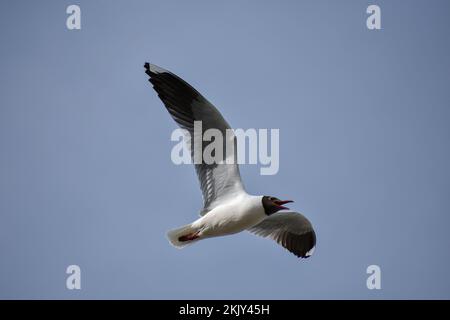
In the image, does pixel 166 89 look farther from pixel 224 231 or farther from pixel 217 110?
pixel 224 231

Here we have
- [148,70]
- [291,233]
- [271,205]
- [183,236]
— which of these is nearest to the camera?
[271,205]

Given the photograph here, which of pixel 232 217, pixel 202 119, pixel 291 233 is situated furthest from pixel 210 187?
pixel 291 233

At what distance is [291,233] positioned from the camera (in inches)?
302

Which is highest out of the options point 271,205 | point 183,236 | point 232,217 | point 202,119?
point 202,119

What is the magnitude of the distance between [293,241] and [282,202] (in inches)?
47.7

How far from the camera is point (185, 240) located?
6.84m

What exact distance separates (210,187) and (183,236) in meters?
0.55

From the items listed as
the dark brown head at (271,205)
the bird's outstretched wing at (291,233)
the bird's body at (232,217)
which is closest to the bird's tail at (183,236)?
the bird's body at (232,217)

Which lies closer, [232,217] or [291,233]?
[232,217]

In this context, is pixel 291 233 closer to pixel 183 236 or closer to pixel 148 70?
pixel 183 236

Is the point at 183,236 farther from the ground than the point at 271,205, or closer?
closer

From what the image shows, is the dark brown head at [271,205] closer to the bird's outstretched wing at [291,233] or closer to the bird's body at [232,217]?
the bird's body at [232,217]

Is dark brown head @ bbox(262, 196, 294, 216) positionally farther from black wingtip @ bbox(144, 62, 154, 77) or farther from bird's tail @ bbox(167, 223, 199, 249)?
black wingtip @ bbox(144, 62, 154, 77)

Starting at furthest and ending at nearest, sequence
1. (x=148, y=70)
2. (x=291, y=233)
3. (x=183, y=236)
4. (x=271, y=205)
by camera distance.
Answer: (x=291, y=233)
(x=148, y=70)
(x=183, y=236)
(x=271, y=205)
